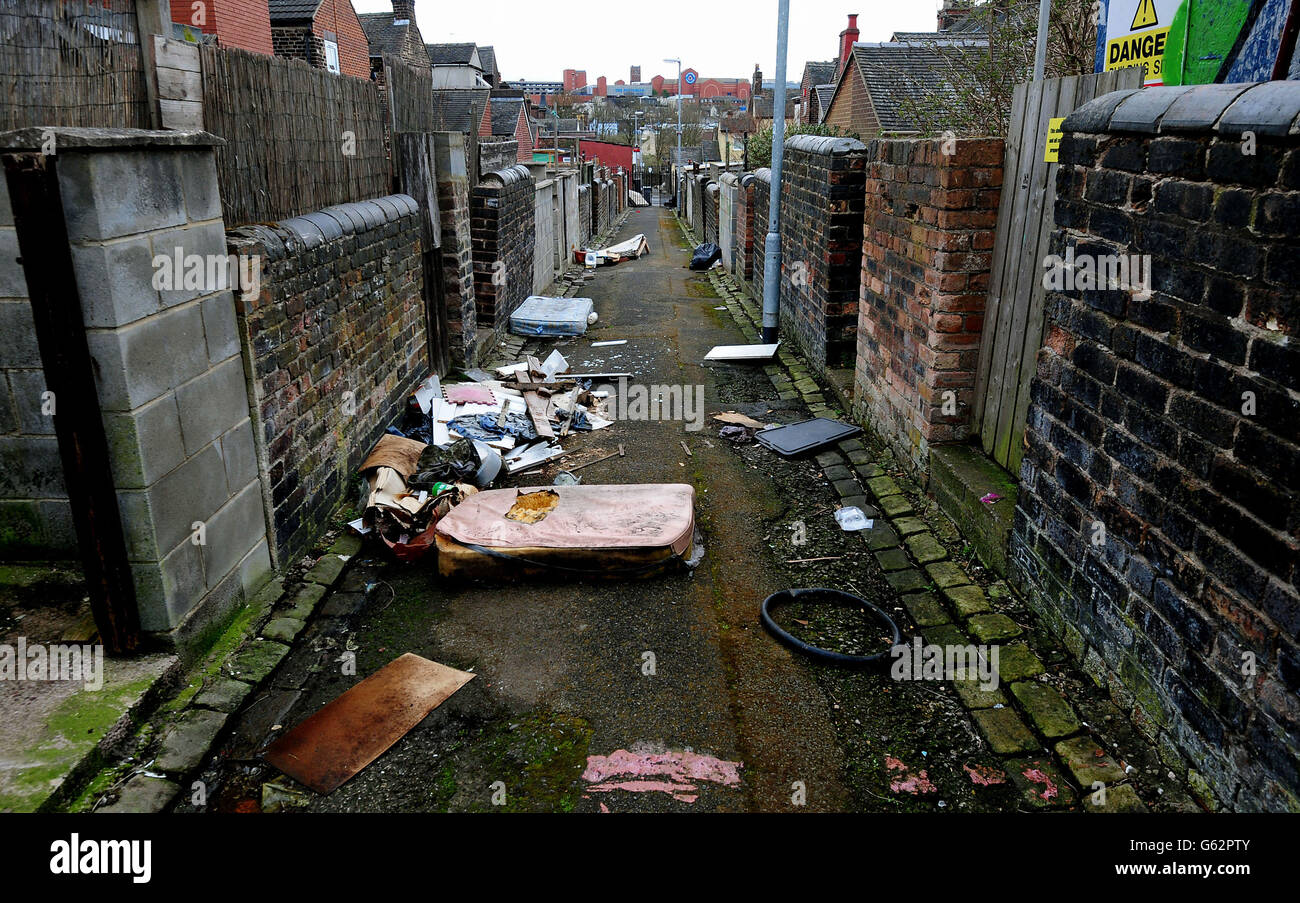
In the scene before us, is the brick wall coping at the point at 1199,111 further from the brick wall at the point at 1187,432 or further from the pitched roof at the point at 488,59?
the pitched roof at the point at 488,59

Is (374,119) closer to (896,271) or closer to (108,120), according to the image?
(108,120)

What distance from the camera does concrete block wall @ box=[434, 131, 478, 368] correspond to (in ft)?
25.5

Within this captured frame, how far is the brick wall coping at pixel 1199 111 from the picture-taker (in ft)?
7.50

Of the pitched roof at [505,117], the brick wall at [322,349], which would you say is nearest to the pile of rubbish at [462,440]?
the brick wall at [322,349]

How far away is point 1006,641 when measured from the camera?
363 centimetres

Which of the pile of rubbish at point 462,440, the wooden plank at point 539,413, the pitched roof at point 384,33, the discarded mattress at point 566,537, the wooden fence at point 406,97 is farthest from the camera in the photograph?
the pitched roof at point 384,33

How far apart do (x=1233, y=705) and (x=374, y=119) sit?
6416 mm

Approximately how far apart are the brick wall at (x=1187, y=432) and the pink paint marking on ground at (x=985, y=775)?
0.55 m

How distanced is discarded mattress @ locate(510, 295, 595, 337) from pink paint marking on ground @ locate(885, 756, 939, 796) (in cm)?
802

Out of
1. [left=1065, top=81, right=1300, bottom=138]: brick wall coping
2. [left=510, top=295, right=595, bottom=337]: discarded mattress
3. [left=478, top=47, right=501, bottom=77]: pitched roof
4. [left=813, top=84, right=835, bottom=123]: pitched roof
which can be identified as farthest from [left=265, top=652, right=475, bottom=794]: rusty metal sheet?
[left=478, top=47, right=501, bottom=77]: pitched roof

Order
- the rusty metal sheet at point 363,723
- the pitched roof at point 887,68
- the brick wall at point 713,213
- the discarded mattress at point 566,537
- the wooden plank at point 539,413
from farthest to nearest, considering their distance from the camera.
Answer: the pitched roof at point 887,68
the brick wall at point 713,213
the wooden plank at point 539,413
the discarded mattress at point 566,537
the rusty metal sheet at point 363,723

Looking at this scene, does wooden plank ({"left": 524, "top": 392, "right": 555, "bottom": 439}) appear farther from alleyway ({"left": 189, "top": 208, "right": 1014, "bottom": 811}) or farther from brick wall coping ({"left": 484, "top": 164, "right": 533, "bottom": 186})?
brick wall coping ({"left": 484, "top": 164, "right": 533, "bottom": 186})

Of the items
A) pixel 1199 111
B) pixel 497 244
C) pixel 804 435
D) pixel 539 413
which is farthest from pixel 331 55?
pixel 1199 111

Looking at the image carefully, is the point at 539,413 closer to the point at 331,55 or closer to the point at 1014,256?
the point at 1014,256
